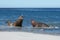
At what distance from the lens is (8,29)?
20.9 ft

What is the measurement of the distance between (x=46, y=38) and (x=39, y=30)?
1138mm

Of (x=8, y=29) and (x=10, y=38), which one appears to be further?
(x=8, y=29)

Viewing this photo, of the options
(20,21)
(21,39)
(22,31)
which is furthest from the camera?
(20,21)

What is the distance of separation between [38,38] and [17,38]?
538mm

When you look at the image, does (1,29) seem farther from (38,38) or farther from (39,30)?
(38,38)

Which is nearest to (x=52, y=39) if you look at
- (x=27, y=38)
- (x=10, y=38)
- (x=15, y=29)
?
(x=27, y=38)

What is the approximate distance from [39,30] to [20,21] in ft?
7.01

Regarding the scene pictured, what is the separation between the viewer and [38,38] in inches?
202

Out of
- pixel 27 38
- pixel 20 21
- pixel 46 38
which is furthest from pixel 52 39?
pixel 20 21

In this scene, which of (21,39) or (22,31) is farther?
(22,31)

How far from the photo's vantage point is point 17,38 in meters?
5.10

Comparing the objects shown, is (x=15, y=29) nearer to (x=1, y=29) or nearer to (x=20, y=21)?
(x=1, y=29)

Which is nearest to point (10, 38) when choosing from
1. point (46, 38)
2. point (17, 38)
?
point (17, 38)

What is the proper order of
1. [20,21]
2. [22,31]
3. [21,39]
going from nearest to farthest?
[21,39] → [22,31] → [20,21]
